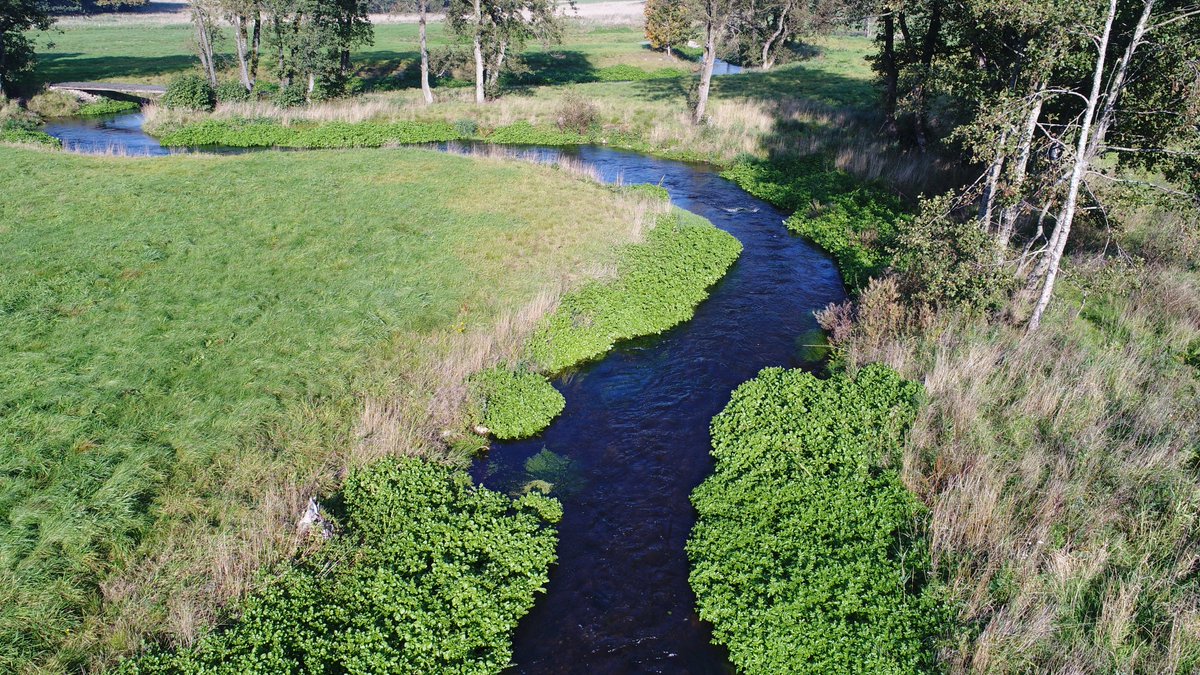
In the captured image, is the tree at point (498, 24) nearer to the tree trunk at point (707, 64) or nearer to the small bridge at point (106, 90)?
the tree trunk at point (707, 64)

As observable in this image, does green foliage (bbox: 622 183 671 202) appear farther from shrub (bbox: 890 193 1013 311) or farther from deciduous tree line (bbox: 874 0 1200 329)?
shrub (bbox: 890 193 1013 311)

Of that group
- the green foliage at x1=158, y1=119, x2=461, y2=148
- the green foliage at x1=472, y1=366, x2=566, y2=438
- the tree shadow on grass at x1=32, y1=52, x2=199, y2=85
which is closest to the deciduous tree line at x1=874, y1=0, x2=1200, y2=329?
the green foliage at x1=472, y1=366, x2=566, y2=438

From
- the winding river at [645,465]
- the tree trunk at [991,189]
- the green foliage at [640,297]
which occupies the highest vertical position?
the tree trunk at [991,189]

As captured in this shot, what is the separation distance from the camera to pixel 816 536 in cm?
1040

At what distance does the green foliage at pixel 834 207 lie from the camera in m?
22.6

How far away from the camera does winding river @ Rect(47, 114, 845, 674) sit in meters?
9.23

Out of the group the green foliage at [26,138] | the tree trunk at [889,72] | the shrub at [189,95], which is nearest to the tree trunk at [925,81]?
the tree trunk at [889,72]

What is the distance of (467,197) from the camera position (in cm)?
2519

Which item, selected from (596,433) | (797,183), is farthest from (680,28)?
(596,433)

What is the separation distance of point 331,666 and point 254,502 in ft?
11.6

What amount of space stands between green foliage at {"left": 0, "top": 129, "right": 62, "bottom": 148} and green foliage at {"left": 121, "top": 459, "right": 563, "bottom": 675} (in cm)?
3304

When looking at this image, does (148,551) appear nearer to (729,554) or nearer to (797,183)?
(729,554)

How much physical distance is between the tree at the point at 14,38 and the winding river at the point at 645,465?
51.6m

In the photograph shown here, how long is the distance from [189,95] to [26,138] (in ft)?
44.3
